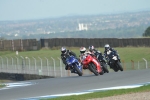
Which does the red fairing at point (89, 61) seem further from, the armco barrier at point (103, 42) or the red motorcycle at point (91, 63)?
the armco barrier at point (103, 42)

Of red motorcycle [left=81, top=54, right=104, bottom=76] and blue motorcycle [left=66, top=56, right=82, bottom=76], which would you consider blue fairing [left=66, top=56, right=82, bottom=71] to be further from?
red motorcycle [left=81, top=54, right=104, bottom=76]

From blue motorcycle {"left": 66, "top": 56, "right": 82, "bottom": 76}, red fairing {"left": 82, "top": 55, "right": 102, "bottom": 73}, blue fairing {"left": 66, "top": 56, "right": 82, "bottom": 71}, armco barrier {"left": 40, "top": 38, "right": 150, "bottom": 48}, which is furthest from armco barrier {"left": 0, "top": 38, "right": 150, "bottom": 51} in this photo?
red fairing {"left": 82, "top": 55, "right": 102, "bottom": 73}

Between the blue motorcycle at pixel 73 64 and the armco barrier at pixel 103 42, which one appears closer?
the blue motorcycle at pixel 73 64

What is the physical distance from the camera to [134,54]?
2014 inches

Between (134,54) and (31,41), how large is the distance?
2198cm

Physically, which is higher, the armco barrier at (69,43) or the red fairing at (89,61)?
the red fairing at (89,61)

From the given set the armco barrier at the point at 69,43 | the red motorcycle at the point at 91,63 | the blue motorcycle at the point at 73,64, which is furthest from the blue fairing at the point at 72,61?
the armco barrier at the point at 69,43

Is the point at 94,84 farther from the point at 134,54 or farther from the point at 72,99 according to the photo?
the point at 134,54

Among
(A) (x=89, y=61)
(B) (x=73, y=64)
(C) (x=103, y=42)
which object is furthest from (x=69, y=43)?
(A) (x=89, y=61)

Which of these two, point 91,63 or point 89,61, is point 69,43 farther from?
point 89,61

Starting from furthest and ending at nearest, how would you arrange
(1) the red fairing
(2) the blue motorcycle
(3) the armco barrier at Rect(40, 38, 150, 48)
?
(3) the armco barrier at Rect(40, 38, 150, 48)
(2) the blue motorcycle
(1) the red fairing

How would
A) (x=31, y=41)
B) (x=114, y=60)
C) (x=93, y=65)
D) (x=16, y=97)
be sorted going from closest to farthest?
1. (x=16, y=97)
2. (x=93, y=65)
3. (x=114, y=60)
4. (x=31, y=41)

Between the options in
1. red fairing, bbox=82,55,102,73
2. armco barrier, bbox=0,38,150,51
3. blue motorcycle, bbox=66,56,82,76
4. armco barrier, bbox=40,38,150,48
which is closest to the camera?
red fairing, bbox=82,55,102,73

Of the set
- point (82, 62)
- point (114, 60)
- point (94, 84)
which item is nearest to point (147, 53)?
point (114, 60)
